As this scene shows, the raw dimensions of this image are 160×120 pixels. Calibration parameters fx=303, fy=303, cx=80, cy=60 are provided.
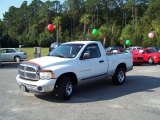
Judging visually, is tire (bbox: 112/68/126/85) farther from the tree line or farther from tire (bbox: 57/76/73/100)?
the tree line

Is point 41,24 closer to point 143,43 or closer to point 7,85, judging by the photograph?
point 143,43

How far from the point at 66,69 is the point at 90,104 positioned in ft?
4.54

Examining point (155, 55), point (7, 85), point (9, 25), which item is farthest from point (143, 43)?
point (9, 25)

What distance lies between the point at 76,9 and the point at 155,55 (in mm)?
95462

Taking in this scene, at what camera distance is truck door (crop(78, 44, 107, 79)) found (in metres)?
10.2

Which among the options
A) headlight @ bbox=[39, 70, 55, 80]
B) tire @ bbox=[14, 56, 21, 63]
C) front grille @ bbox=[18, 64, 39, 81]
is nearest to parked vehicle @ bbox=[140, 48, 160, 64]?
tire @ bbox=[14, 56, 21, 63]

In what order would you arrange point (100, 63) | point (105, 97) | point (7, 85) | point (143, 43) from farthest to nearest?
point (143, 43)
point (7, 85)
point (100, 63)
point (105, 97)

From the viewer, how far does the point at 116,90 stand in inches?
439

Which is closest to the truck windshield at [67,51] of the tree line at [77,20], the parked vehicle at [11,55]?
the parked vehicle at [11,55]

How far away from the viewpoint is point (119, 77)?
12.3 m

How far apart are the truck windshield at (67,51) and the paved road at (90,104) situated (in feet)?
4.58

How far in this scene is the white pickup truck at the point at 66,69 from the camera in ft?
30.3

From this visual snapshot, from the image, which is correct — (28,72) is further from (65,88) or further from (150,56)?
(150,56)

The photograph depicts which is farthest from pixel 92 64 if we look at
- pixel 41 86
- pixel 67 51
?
pixel 41 86
